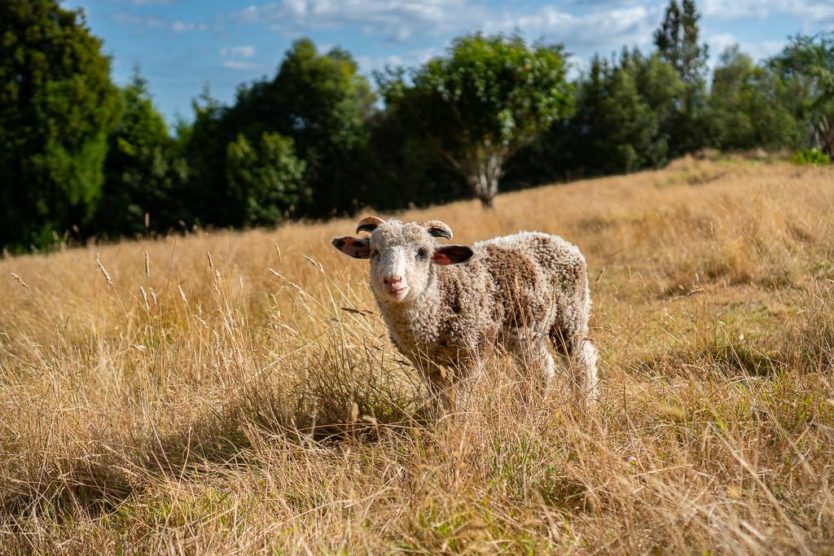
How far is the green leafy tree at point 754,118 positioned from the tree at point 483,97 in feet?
79.6

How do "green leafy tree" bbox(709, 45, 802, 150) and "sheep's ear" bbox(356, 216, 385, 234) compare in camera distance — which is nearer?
"sheep's ear" bbox(356, 216, 385, 234)

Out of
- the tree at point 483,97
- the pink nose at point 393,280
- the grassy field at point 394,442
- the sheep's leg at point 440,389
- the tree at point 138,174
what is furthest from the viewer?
the tree at point 138,174

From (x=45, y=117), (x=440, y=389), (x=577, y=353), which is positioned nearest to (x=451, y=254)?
(x=440, y=389)

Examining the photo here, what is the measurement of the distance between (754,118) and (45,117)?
3573 cm

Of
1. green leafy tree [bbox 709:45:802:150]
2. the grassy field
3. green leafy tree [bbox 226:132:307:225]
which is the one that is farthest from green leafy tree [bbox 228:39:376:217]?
the grassy field

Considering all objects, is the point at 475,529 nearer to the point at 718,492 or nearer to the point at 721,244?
the point at 718,492

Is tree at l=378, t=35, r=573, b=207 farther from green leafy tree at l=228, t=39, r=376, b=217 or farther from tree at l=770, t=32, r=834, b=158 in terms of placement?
green leafy tree at l=228, t=39, r=376, b=217

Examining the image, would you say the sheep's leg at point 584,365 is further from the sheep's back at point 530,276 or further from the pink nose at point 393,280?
the pink nose at point 393,280

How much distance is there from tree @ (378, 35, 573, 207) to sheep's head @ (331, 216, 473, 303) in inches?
523

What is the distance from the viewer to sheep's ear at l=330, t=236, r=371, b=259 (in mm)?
4320

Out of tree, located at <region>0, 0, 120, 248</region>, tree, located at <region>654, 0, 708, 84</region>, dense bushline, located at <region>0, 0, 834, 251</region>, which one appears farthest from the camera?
tree, located at <region>654, 0, 708, 84</region>

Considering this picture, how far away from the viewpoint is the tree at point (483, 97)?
17344 mm

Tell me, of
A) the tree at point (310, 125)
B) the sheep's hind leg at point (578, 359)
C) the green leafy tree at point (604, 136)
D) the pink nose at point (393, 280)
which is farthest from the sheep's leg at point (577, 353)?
the green leafy tree at point (604, 136)

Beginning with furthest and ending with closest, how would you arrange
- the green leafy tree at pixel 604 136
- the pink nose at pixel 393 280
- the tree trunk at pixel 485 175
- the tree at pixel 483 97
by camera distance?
the green leafy tree at pixel 604 136, the tree trunk at pixel 485 175, the tree at pixel 483 97, the pink nose at pixel 393 280
